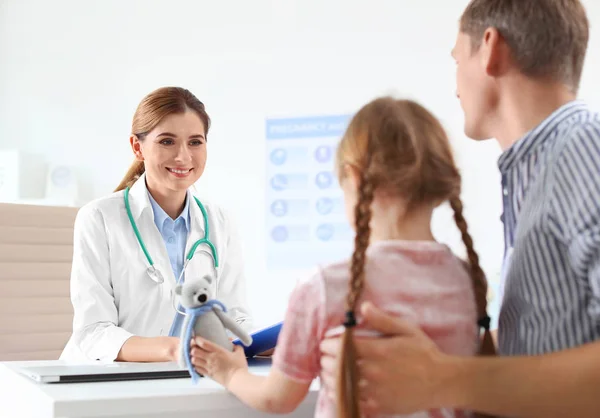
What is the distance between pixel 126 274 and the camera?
194 cm

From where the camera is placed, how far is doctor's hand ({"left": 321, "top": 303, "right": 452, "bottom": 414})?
0.80 meters

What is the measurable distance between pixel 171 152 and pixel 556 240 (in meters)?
1.39

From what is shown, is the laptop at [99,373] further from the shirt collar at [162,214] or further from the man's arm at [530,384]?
the shirt collar at [162,214]

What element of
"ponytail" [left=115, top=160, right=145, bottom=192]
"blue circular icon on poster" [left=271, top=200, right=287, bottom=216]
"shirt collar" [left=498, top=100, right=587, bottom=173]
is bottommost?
"blue circular icon on poster" [left=271, top=200, right=287, bottom=216]

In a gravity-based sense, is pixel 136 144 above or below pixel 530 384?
above

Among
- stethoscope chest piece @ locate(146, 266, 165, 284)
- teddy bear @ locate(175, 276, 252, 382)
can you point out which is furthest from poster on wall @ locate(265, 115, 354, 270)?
teddy bear @ locate(175, 276, 252, 382)

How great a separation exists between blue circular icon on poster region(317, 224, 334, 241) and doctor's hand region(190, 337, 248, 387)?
307 cm

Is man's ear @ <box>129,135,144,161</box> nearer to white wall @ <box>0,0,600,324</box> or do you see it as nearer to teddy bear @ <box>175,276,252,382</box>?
teddy bear @ <box>175,276,252,382</box>

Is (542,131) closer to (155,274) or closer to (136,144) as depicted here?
(155,274)

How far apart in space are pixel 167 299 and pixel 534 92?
1.26m

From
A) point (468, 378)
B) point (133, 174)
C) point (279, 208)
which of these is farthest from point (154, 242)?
point (279, 208)

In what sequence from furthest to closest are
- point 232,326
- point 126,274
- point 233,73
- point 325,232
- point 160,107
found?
1. point 233,73
2. point 325,232
3. point 160,107
4. point 126,274
5. point 232,326

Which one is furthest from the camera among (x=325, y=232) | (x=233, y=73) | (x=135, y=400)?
(x=233, y=73)

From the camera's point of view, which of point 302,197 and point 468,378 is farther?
point 302,197
